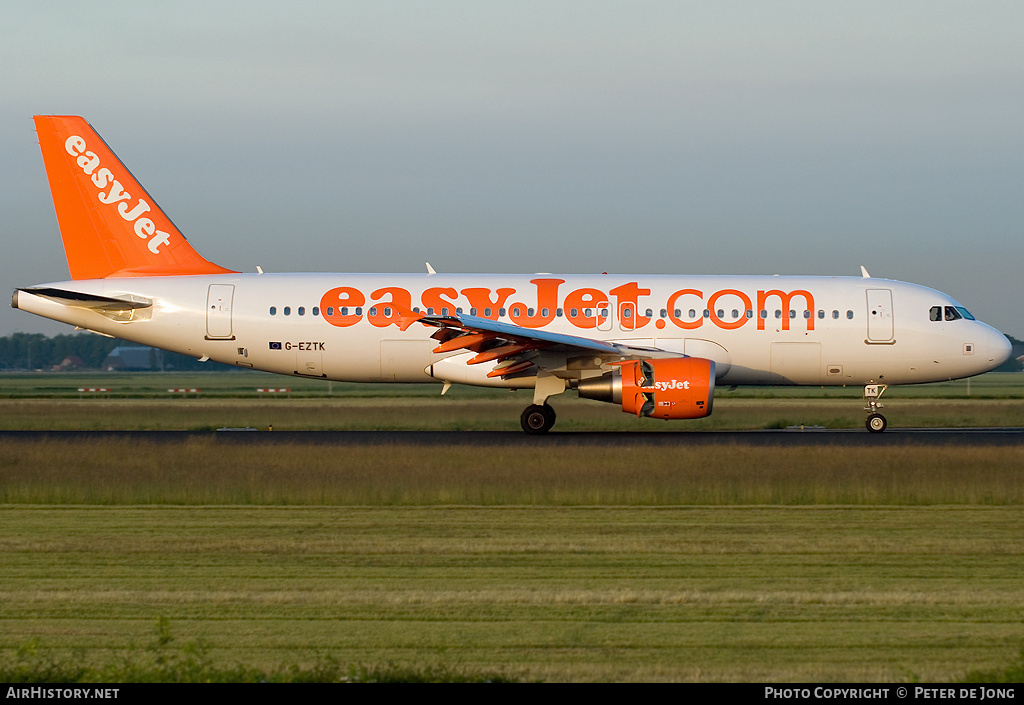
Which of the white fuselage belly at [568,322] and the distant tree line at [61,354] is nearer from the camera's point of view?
Result: the white fuselage belly at [568,322]

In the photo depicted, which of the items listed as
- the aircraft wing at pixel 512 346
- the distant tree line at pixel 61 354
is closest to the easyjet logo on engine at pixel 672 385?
the aircraft wing at pixel 512 346

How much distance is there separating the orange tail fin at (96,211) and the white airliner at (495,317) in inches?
1.8

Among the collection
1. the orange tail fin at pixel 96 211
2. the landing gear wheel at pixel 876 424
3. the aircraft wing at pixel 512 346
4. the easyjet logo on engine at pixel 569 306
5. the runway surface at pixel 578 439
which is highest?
the orange tail fin at pixel 96 211

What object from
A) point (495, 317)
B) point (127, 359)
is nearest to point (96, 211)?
point (495, 317)

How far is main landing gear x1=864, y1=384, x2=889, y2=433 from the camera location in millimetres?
22719

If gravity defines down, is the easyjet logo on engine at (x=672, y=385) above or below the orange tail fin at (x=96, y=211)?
below

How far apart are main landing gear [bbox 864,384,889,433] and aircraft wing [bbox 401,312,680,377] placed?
181 inches

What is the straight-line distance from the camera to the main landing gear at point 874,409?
22.7m

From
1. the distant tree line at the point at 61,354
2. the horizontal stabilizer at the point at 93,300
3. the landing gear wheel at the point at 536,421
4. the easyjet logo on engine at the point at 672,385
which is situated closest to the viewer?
the easyjet logo on engine at the point at 672,385

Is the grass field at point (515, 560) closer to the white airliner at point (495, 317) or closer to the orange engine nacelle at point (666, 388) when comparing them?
the orange engine nacelle at point (666, 388)

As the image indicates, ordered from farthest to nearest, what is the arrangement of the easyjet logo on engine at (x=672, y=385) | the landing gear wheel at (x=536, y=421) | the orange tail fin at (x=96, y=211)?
the orange tail fin at (x=96, y=211)
the landing gear wheel at (x=536, y=421)
the easyjet logo on engine at (x=672, y=385)

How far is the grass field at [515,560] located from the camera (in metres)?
7.60

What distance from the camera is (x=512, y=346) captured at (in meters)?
21.0

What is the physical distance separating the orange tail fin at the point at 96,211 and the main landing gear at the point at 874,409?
15479 mm
